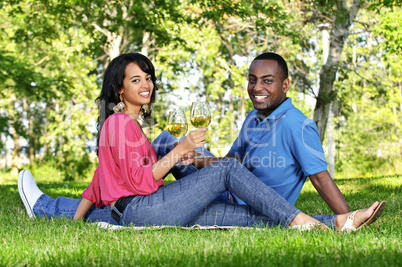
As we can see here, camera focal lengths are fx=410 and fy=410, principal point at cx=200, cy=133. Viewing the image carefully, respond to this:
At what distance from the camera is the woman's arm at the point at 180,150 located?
305 centimetres

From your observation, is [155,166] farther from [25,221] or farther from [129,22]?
[129,22]

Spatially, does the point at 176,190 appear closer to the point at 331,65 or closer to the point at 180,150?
the point at 180,150

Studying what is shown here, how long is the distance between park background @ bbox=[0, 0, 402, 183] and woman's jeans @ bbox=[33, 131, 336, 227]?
5.71 m

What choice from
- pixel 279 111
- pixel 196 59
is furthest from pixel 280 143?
pixel 196 59

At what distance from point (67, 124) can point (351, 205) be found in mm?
14866

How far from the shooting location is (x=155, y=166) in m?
3.16

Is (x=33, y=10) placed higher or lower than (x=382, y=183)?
higher

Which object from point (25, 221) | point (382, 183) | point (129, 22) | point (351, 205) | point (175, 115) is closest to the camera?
point (175, 115)

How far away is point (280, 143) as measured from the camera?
3.36 m

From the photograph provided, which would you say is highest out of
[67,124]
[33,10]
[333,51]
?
[33,10]

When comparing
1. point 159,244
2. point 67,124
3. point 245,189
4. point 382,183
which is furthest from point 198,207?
point 67,124

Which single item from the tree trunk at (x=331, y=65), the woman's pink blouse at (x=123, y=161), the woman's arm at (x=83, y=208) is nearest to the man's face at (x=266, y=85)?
the woman's pink blouse at (x=123, y=161)

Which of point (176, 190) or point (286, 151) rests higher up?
point (286, 151)

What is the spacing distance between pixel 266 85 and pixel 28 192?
2691 mm
